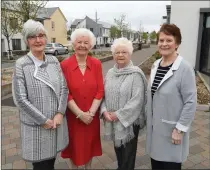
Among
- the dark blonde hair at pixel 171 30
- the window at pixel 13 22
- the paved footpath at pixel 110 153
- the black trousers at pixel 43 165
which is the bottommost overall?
the paved footpath at pixel 110 153

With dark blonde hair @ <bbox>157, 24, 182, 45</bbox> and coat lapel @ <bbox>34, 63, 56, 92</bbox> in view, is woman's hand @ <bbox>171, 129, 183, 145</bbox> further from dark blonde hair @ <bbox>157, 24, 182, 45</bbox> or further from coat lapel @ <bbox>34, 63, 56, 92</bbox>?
coat lapel @ <bbox>34, 63, 56, 92</bbox>

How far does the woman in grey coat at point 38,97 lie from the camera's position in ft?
6.91

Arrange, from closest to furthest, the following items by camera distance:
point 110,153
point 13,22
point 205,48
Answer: point 110,153, point 205,48, point 13,22

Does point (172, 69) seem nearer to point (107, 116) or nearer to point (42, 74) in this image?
point (107, 116)

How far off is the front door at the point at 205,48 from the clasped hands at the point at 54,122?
950 centimetres

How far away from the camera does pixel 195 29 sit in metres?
10.7

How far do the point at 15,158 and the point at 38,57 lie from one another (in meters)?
1.97

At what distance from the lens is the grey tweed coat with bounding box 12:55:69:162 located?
210 centimetres

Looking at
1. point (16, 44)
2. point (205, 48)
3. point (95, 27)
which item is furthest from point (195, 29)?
point (95, 27)

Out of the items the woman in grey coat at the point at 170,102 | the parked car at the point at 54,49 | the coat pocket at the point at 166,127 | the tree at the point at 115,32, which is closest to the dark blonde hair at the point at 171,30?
the woman in grey coat at the point at 170,102

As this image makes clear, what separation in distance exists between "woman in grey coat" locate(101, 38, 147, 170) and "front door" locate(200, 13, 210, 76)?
891 cm

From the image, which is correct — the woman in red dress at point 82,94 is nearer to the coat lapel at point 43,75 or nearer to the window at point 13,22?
the coat lapel at point 43,75

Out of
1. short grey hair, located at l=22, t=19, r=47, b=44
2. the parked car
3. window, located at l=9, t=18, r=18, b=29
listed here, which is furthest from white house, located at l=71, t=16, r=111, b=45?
short grey hair, located at l=22, t=19, r=47, b=44

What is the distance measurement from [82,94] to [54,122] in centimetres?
44
